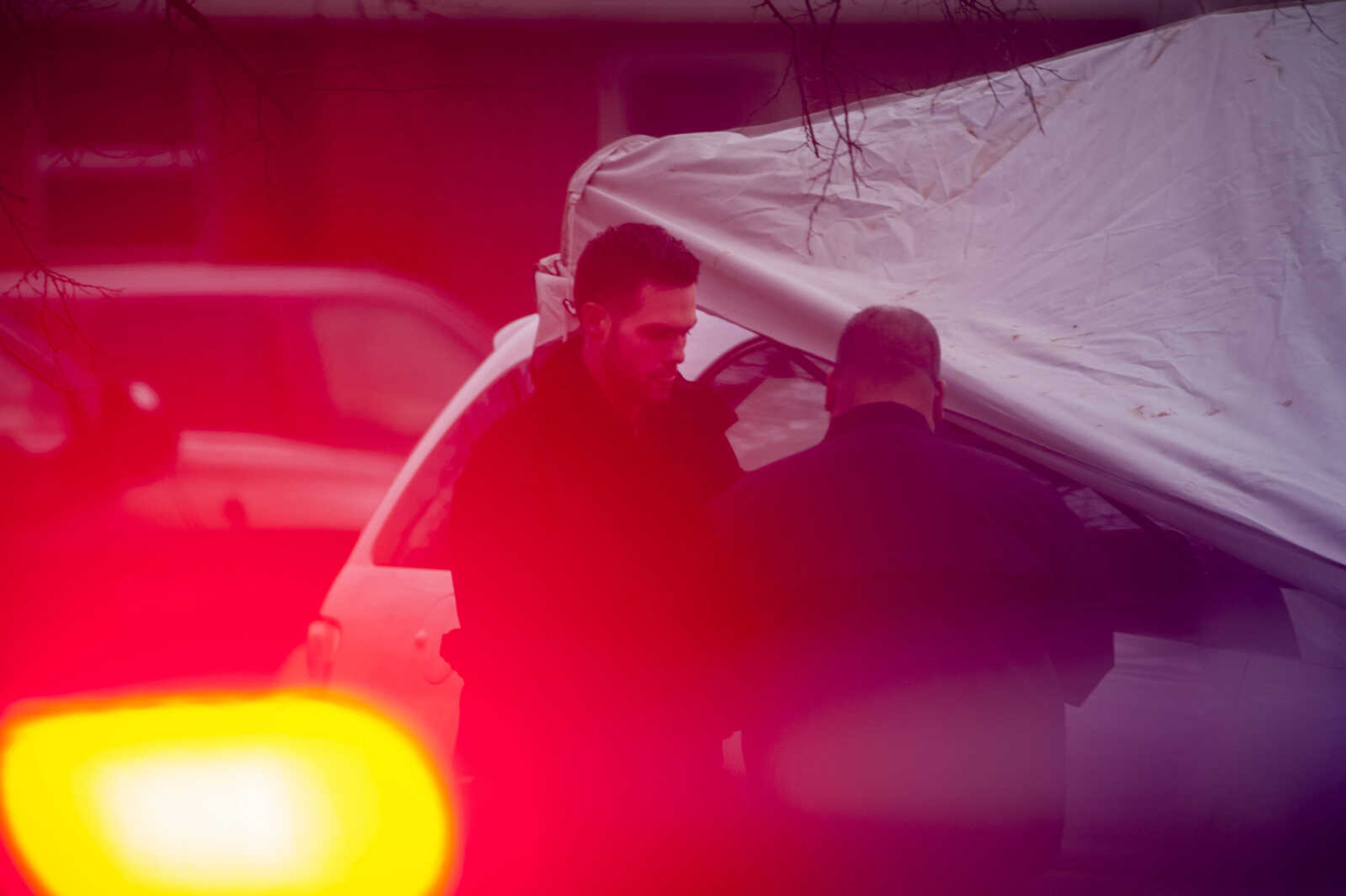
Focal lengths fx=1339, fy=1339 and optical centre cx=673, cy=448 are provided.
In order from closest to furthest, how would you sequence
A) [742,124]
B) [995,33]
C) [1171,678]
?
[1171,678], [995,33], [742,124]

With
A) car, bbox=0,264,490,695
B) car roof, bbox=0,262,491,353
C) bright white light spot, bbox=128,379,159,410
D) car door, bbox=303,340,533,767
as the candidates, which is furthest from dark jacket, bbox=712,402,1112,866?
car roof, bbox=0,262,491,353

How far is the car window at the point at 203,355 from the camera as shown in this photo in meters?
7.37

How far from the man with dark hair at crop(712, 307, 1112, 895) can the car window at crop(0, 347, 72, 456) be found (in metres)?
5.79

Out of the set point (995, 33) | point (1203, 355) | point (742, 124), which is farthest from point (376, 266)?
point (1203, 355)

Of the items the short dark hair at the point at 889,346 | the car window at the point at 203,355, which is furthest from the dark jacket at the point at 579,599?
the car window at the point at 203,355

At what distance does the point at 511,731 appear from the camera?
2.60m

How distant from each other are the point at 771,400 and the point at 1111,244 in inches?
38.0

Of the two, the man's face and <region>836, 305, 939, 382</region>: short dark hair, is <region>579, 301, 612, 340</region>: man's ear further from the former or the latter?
<region>836, 305, 939, 382</region>: short dark hair

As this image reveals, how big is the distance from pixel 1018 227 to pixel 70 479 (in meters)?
6.16

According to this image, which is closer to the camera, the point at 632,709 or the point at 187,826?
the point at 187,826

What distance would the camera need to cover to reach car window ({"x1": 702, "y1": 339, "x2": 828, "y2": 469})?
342cm

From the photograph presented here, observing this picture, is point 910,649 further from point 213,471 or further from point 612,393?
point 213,471

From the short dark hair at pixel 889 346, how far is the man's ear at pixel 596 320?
1.65ft

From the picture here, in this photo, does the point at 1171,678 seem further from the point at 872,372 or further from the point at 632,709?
the point at 632,709
